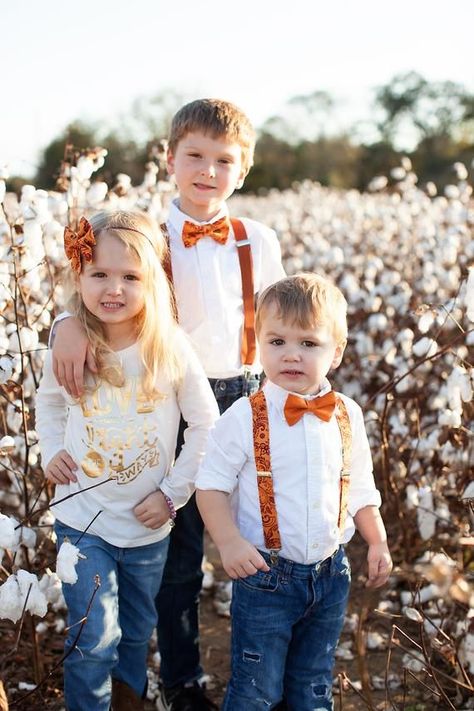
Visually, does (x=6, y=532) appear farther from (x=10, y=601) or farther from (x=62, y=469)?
(x=62, y=469)

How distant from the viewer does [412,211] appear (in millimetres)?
7598

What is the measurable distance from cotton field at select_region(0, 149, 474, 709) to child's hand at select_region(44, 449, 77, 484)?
0.09m

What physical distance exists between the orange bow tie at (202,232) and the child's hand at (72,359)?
48cm

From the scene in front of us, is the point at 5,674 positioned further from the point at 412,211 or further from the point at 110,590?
the point at 412,211

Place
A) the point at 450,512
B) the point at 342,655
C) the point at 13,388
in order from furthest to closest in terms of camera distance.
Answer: the point at 450,512 → the point at 342,655 → the point at 13,388

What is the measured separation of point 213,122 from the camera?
2387 millimetres

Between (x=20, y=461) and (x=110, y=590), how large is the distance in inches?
48.7

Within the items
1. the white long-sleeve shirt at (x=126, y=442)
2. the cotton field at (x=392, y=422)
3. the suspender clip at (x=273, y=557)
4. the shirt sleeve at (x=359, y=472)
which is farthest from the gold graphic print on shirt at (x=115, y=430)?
the shirt sleeve at (x=359, y=472)

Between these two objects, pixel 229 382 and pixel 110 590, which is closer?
pixel 110 590

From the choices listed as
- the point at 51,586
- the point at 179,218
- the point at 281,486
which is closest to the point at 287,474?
the point at 281,486

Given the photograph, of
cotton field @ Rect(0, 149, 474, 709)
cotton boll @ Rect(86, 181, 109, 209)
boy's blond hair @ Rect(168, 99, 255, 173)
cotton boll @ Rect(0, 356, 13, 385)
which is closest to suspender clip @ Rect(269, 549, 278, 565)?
cotton field @ Rect(0, 149, 474, 709)

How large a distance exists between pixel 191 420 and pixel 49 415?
1.25 ft

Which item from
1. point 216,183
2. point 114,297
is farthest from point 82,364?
point 216,183

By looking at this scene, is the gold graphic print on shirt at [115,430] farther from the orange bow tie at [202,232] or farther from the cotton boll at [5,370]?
the orange bow tie at [202,232]
